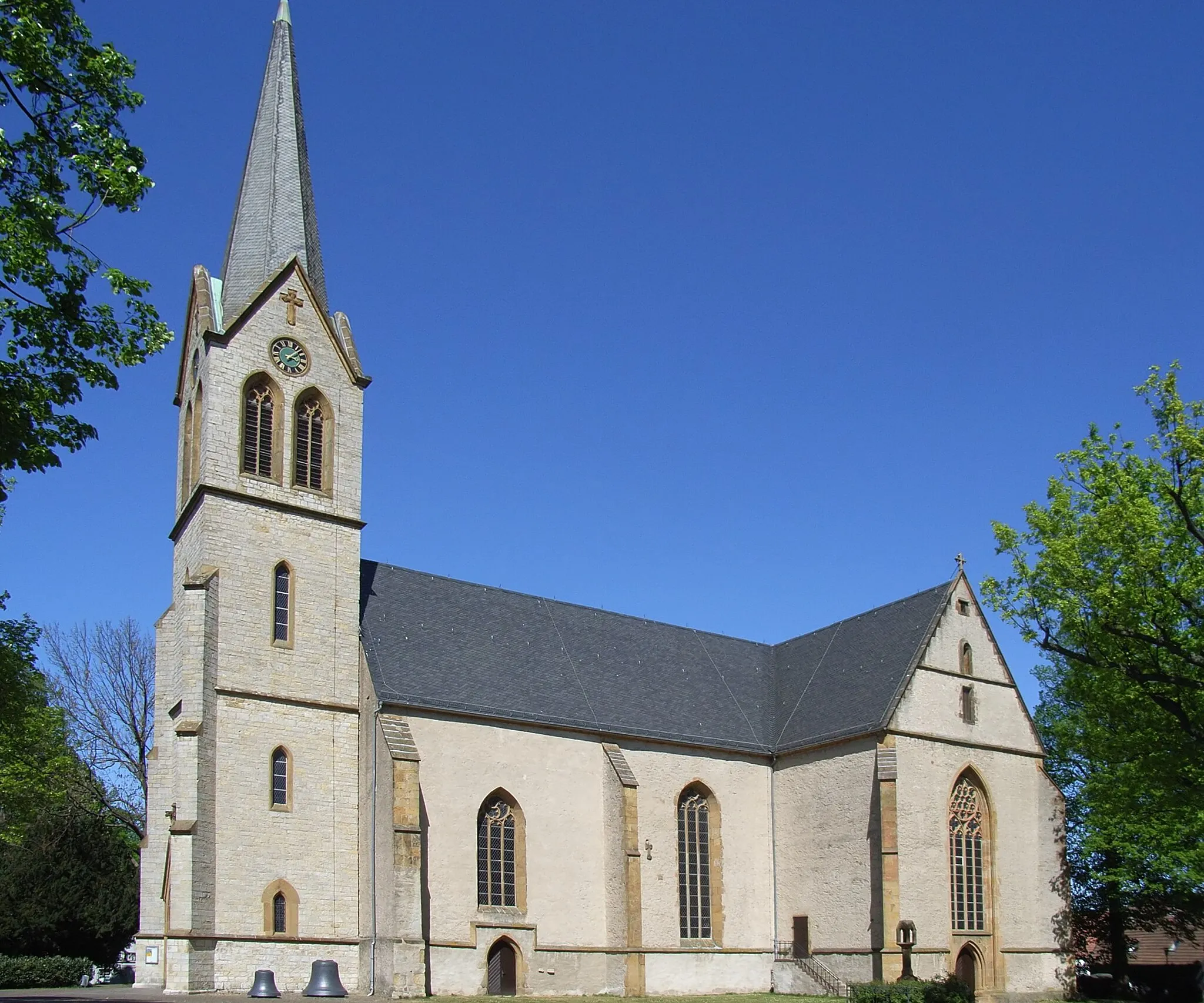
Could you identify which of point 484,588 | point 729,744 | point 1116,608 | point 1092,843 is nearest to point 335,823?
point 484,588

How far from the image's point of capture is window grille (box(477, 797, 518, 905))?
105ft

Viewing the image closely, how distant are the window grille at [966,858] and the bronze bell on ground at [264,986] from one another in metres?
18.6

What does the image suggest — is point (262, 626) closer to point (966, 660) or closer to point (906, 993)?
point (906, 993)

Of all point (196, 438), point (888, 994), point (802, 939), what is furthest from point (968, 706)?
point (196, 438)

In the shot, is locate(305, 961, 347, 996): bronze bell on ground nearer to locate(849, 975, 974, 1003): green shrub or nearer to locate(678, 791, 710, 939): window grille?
locate(678, 791, 710, 939): window grille

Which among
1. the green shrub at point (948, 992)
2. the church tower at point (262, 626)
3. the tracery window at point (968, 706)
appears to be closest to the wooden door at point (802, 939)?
the green shrub at point (948, 992)

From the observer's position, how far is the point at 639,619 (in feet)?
138

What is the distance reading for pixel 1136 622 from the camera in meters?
29.2

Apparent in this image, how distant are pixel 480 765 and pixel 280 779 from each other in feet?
16.8

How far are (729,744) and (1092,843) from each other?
38.0 ft

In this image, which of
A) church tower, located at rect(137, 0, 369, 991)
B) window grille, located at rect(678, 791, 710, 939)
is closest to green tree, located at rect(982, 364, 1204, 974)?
window grille, located at rect(678, 791, 710, 939)

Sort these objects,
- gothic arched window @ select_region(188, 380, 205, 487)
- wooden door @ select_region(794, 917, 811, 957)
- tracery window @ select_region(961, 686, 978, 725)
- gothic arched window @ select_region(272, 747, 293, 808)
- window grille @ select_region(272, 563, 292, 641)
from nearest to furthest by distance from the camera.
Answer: gothic arched window @ select_region(272, 747, 293, 808)
window grille @ select_region(272, 563, 292, 641)
gothic arched window @ select_region(188, 380, 205, 487)
wooden door @ select_region(794, 917, 811, 957)
tracery window @ select_region(961, 686, 978, 725)

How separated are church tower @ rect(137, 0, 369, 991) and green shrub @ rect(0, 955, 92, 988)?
11.1 meters

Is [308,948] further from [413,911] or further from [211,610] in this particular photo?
[211,610]
